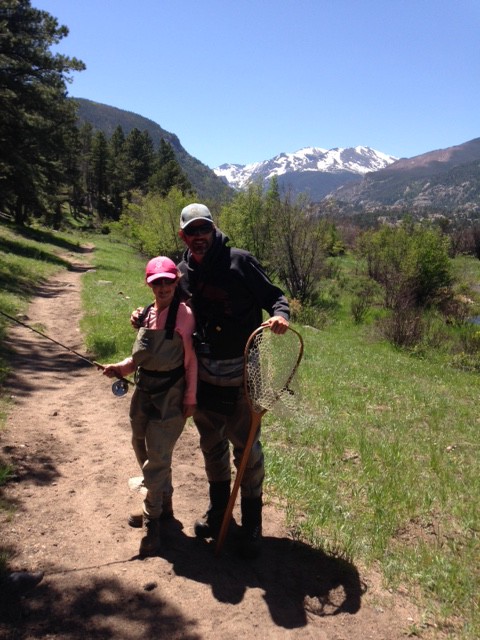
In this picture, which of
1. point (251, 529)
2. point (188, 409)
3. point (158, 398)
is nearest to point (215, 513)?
point (251, 529)

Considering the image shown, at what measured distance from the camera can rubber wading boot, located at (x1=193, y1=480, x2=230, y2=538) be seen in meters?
3.96

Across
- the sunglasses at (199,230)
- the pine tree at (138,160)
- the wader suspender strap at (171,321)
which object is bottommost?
the wader suspender strap at (171,321)

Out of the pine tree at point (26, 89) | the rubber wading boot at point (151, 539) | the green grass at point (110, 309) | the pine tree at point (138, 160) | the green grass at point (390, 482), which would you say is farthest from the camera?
the pine tree at point (138, 160)

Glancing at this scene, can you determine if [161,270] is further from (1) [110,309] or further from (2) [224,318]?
(1) [110,309]

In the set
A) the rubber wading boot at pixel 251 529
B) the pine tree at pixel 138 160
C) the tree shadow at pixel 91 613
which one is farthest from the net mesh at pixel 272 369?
the pine tree at pixel 138 160

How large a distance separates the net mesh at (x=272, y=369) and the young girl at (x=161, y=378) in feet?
1.41

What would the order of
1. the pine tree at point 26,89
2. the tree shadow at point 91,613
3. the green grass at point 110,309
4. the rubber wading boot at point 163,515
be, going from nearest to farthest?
1. the tree shadow at point 91,613
2. the rubber wading boot at point 163,515
3. the green grass at point 110,309
4. the pine tree at point 26,89

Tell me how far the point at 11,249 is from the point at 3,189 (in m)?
2.91

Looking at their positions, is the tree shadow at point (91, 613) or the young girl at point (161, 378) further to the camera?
the young girl at point (161, 378)

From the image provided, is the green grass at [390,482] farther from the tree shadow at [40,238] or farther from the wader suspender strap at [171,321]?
the tree shadow at [40,238]

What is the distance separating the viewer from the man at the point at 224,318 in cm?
355

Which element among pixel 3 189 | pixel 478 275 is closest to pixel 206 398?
pixel 3 189

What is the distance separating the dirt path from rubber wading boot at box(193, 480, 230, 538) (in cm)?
9

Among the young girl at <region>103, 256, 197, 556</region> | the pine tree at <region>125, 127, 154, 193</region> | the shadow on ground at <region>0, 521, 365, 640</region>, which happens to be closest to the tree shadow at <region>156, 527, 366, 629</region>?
the shadow on ground at <region>0, 521, 365, 640</region>
